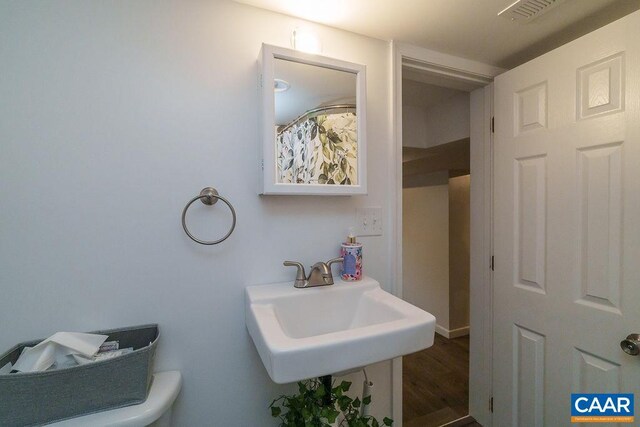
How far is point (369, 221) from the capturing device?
Answer: 1162 millimetres

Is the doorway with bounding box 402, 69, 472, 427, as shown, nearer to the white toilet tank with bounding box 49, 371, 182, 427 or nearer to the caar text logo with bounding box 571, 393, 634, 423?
the caar text logo with bounding box 571, 393, 634, 423

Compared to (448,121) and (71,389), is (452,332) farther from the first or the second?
(71,389)

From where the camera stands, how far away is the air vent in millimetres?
942

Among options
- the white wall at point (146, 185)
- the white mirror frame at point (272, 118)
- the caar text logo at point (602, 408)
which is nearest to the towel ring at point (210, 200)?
the white wall at point (146, 185)

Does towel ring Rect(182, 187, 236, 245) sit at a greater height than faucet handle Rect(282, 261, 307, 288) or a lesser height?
greater

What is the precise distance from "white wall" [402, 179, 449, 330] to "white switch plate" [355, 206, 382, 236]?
6.51ft

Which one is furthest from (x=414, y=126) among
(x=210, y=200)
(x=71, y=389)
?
(x=71, y=389)

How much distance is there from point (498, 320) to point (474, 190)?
30.1 inches

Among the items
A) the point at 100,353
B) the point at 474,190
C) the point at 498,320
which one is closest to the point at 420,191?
the point at 474,190

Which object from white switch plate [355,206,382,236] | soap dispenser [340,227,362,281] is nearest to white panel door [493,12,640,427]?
white switch plate [355,206,382,236]

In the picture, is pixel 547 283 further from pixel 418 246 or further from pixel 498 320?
pixel 418 246

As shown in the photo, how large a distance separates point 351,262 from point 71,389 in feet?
2.93

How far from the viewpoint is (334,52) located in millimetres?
1096

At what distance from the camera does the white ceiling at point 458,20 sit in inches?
37.7
